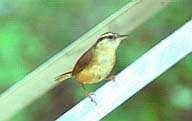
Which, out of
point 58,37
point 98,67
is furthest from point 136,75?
point 58,37

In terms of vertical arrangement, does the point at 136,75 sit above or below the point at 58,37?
below

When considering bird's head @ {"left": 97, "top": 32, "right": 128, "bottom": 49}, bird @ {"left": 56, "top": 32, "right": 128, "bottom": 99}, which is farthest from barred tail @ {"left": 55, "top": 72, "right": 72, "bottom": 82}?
bird's head @ {"left": 97, "top": 32, "right": 128, "bottom": 49}

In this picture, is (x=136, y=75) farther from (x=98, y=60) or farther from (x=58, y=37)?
(x=58, y=37)

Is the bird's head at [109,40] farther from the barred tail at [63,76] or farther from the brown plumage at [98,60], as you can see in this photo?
the barred tail at [63,76]

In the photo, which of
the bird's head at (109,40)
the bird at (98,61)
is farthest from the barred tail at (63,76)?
the bird's head at (109,40)

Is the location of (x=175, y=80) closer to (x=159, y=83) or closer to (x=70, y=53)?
(x=159, y=83)
